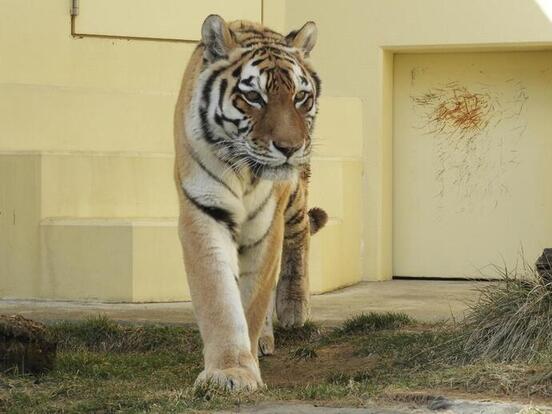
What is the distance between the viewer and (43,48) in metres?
10.9

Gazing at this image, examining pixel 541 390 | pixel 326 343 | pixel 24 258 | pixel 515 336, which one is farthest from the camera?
Answer: pixel 24 258

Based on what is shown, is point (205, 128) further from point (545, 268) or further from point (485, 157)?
point (485, 157)

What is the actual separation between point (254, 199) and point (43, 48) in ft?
17.1

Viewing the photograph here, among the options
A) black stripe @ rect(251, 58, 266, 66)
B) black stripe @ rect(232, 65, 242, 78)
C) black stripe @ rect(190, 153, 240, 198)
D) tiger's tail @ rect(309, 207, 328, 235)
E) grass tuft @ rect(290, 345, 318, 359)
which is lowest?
grass tuft @ rect(290, 345, 318, 359)

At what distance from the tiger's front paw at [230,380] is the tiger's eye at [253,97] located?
51.1 inches

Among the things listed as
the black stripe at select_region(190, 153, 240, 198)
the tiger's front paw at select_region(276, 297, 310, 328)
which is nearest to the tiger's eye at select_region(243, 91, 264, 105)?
the black stripe at select_region(190, 153, 240, 198)

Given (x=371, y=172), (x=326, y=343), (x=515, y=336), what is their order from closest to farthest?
(x=515, y=336) < (x=326, y=343) < (x=371, y=172)

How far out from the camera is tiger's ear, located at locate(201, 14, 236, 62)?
6.16 meters

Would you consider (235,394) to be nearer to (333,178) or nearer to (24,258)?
(24,258)

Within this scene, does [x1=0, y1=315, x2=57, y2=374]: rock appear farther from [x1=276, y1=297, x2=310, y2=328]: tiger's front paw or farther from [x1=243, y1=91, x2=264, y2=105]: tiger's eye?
[x1=276, y1=297, x2=310, y2=328]: tiger's front paw

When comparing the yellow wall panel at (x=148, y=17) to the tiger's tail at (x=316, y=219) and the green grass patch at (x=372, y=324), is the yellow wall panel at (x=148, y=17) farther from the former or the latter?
the green grass patch at (x=372, y=324)

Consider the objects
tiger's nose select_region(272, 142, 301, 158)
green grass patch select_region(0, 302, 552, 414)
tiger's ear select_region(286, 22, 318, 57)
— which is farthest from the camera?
tiger's ear select_region(286, 22, 318, 57)

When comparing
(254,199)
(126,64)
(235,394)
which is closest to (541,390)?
(235,394)

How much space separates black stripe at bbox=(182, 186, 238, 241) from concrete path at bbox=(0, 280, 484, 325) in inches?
106
